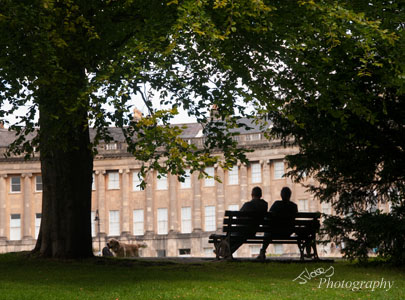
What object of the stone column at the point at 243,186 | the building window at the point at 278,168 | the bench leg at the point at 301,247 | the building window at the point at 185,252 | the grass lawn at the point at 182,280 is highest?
the building window at the point at 278,168

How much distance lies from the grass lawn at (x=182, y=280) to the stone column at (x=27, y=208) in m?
58.2

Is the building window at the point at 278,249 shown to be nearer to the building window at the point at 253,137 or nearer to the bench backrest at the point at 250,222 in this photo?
the building window at the point at 253,137

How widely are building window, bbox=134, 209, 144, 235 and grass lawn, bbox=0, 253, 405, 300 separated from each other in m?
56.0

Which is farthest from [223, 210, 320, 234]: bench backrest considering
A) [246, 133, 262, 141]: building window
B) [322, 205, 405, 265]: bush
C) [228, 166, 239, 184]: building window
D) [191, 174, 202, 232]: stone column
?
[191, 174, 202, 232]: stone column

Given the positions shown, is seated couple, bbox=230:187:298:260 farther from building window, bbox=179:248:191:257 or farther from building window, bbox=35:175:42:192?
building window, bbox=35:175:42:192

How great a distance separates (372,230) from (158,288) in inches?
214

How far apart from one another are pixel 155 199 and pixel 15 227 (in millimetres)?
13631

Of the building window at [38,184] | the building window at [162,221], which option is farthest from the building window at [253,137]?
the building window at [38,184]

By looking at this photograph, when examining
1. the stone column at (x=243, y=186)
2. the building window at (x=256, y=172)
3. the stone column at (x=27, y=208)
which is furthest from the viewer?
the stone column at (x=27, y=208)

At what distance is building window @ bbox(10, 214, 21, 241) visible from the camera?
246ft

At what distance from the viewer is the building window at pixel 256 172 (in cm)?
7275

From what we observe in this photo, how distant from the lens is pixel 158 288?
1239 cm

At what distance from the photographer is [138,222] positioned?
74.9 metres

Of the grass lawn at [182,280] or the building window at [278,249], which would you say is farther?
the building window at [278,249]
